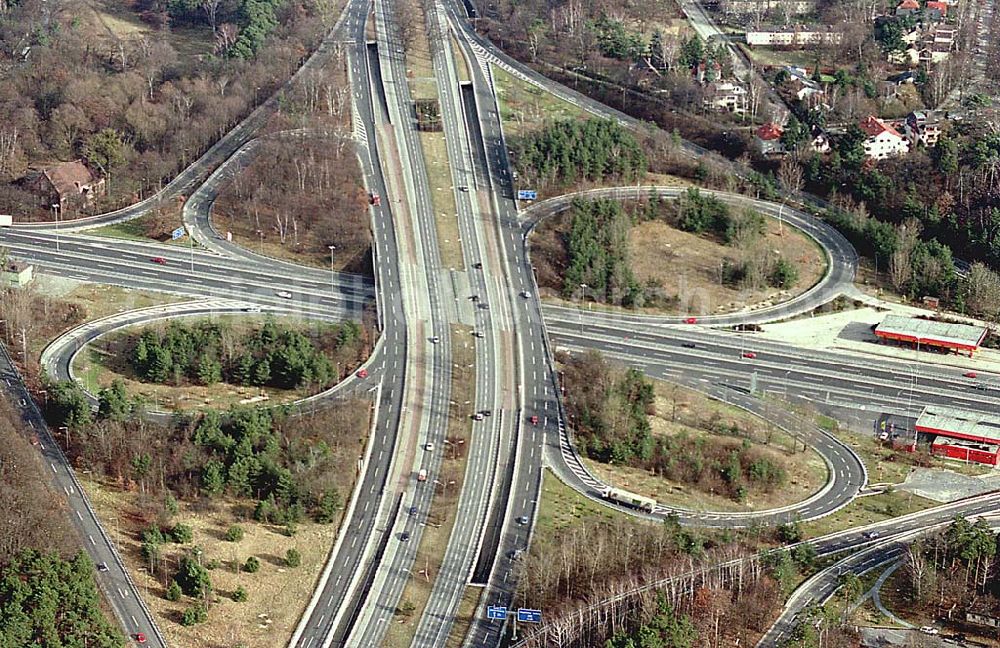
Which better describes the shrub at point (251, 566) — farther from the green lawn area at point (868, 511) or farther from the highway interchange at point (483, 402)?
the green lawn area at point (868, 511)

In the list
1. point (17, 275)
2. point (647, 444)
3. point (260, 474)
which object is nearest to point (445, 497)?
point (260, 474)

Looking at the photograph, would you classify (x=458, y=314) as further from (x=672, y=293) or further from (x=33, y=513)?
(x=33, y=513)

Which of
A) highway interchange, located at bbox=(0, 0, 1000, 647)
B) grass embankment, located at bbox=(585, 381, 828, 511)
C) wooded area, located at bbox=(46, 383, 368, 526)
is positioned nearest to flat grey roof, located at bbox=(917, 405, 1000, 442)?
highway interchange, located at bbox=(0, 0, 1000, 647)

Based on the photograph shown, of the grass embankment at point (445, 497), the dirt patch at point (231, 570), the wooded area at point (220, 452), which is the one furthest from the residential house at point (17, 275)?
the grass embankment at point (445, 497)

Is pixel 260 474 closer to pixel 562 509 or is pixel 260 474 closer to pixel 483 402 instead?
pixel 483 402

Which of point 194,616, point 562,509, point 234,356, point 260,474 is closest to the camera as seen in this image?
point 194,616

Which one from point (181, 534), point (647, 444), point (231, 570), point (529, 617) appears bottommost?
point (529, 617)
